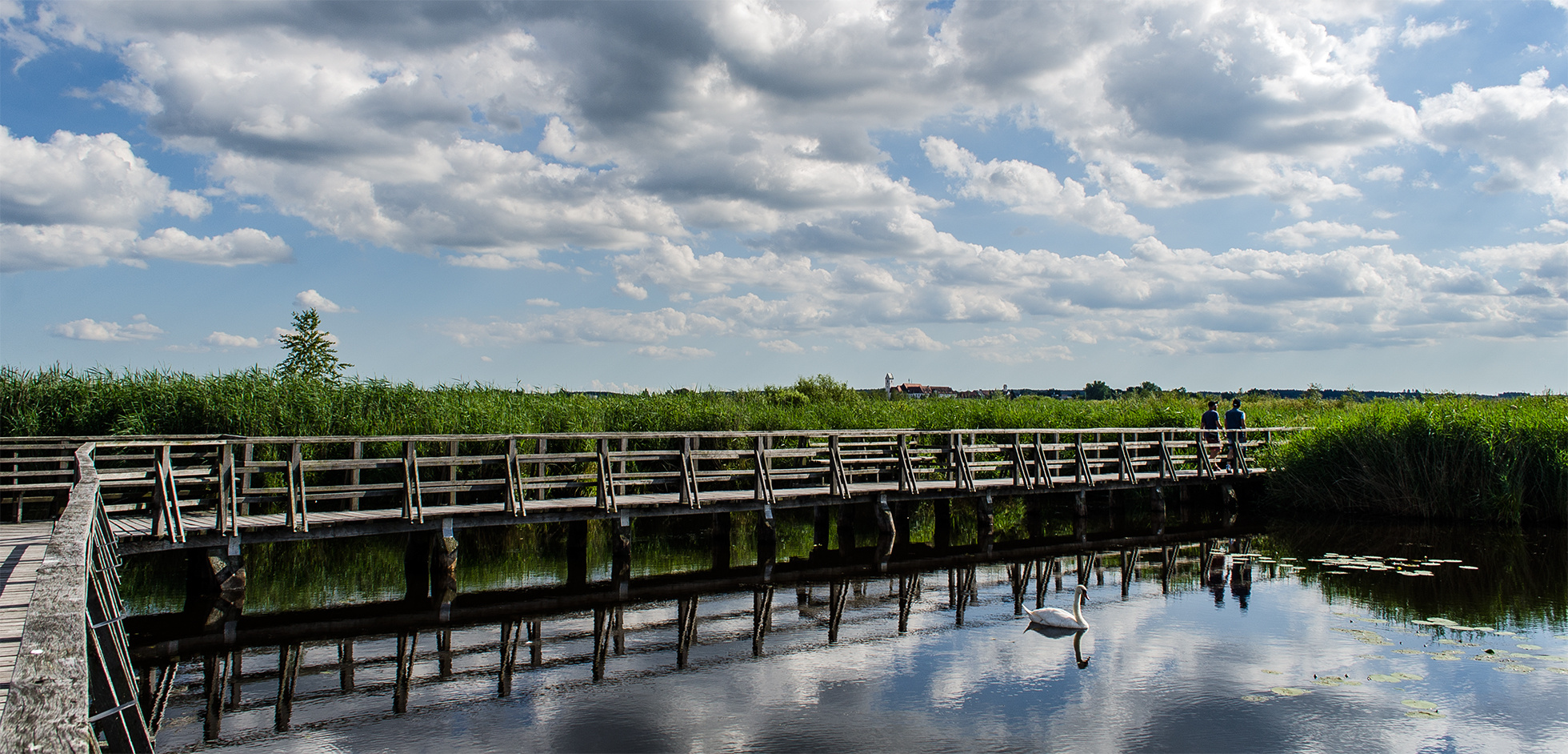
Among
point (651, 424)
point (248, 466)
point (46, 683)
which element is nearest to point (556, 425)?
point (651, 424)

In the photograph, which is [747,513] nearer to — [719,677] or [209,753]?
[719,677]

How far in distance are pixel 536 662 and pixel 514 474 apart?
18.3 feet

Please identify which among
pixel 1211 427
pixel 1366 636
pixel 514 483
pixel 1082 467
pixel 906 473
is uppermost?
pixel 1211 427

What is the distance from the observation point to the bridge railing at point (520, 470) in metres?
15.5

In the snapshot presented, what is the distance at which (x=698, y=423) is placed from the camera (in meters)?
27.1

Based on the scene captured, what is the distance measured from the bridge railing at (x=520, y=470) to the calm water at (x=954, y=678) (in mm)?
2764

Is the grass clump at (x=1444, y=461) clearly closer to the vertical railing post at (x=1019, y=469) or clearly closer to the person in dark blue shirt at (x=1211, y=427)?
the person in dark blue shirt at (x=1211, y=427)

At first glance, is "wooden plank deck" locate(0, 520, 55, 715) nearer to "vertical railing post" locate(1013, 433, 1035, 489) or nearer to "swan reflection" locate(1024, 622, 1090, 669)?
"swan reflection" locate(1024, 622, 1090, 669)

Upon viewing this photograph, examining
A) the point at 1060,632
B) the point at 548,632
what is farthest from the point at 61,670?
the point at 1060,632

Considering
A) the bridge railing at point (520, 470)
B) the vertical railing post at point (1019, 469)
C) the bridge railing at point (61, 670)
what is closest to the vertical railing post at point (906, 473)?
the bridge railing at point (520, 470)

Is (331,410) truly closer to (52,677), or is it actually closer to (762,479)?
(762,479)

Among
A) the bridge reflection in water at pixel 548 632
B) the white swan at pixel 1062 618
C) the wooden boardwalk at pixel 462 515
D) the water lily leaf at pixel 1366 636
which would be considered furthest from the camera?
the wooden boardwalk at pixel 462 515

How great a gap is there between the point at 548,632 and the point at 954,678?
5.62 m

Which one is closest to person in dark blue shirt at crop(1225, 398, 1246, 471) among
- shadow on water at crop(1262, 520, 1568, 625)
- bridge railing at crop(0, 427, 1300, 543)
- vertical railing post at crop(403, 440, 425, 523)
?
bridge railing at crop(0, 427, 1300, 543)
